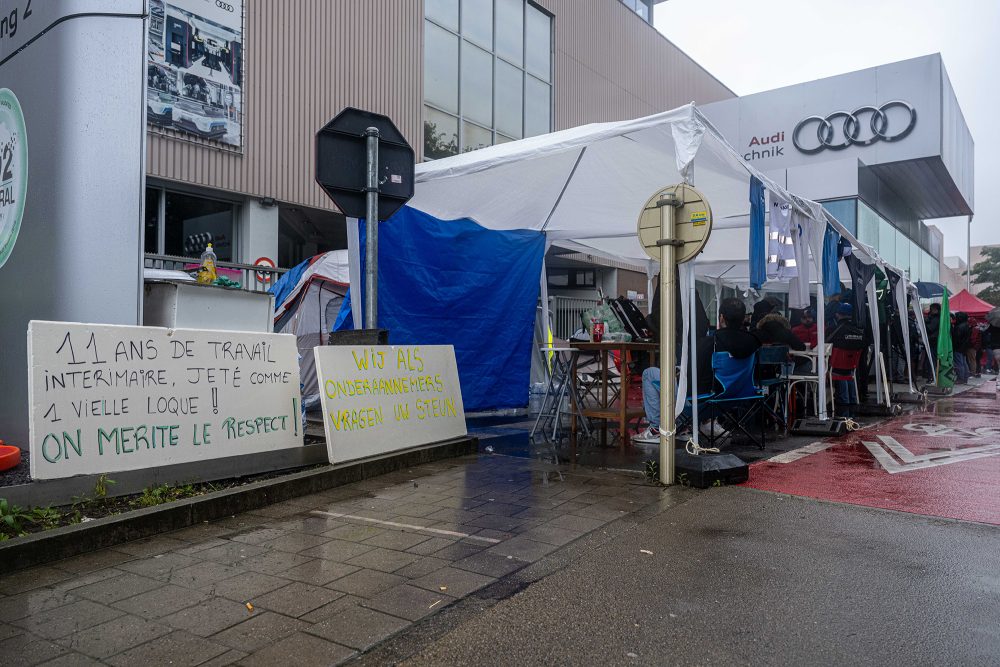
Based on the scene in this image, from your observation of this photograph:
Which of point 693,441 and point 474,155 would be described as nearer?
point 693,441

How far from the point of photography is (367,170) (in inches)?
249

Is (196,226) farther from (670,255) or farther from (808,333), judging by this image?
(808,333)

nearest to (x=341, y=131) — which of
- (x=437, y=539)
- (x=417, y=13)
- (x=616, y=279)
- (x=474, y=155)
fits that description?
(x=474, y=155)

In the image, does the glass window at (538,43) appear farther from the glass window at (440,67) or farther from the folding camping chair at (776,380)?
the folding camping chair at (776,380)

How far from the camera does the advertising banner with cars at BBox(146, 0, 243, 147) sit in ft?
36.7

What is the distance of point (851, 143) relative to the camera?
82.7ft

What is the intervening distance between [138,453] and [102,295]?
115cm

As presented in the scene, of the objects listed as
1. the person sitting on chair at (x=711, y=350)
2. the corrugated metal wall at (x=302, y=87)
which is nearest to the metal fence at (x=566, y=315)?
the corrugated metal wall at (x=302, y=87)

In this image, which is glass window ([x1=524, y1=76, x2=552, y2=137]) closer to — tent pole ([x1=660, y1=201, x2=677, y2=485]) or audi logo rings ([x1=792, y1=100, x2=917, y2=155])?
audi logo rings ([x1=792, y1=100, x2=917, y2=155])

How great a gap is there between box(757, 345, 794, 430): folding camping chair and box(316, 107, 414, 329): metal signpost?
4529 mm

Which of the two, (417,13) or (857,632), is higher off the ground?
(417,13)

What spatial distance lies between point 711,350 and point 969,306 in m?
21.7

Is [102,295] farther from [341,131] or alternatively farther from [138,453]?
[341,131]

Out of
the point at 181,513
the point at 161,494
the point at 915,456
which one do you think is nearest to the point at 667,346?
the point at 915,456
